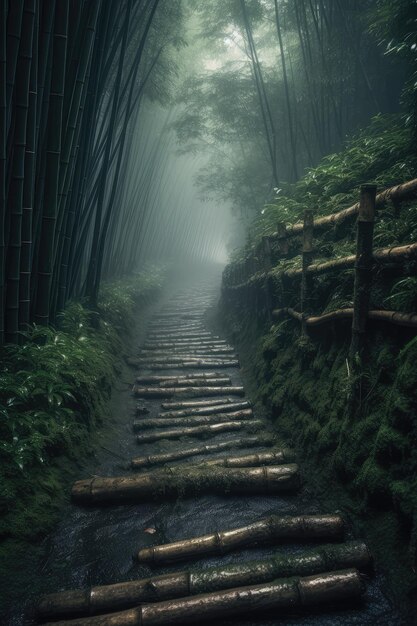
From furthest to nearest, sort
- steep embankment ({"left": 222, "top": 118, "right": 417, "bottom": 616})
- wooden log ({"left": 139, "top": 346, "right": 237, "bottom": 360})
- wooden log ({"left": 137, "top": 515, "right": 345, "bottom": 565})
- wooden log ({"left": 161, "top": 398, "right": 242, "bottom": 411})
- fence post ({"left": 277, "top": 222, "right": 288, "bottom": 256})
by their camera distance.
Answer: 1. wooden log ({"left": 139, "top": 346, "right": 237, "bottom": 360})
2. fence post ({"left": 277, "top": 222, "right": 288, "bottom": 256})
3. wooden log ({"left": 161, "top": 398, "right": 242, "bottom": 411})
4. wooden log ({"left": 137, "top": 515, "right": 345, "bottom": 565})
5. steep embankment ({"left": 222, "top": 118, "right": 417, "bottom": 616})

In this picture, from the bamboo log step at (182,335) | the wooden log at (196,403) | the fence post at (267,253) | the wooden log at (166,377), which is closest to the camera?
the wooden log at (196,403)

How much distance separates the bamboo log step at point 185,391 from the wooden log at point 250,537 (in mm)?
2620

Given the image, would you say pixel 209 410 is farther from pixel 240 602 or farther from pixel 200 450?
pixel 240 602

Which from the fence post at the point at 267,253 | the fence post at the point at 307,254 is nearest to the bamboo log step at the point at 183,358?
the fence post at the point at 267,253

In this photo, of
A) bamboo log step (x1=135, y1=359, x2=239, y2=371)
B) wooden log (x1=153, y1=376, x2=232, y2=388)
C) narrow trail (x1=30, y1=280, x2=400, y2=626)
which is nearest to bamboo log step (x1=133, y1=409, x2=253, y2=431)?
narrow trail (x1=30, y1=280, x2=400, y2=626)

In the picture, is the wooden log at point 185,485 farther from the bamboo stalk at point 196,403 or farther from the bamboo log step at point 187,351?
the bamboo log step at point 187,351

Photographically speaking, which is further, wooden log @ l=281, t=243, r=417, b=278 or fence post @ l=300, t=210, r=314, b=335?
fence post @ l=300, t=210, r=314, b=335

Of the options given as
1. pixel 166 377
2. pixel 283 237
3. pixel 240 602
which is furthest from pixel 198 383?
pixel 240 602

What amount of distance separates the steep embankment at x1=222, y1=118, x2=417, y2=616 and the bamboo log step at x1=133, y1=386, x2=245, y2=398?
0.37 metres

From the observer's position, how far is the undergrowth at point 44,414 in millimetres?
2533

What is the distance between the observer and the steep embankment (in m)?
2.07

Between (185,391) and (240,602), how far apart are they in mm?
3289

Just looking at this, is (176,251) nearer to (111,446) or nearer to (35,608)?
(111,446)

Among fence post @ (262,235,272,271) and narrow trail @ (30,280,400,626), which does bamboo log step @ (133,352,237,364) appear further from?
narrow trail @ (30,280,400,626)
